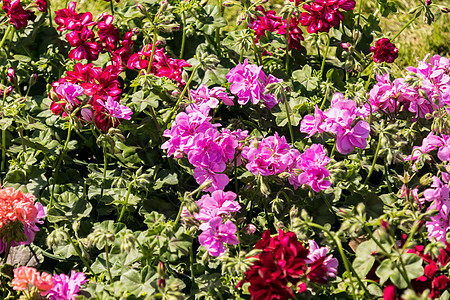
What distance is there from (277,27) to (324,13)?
0.86ft

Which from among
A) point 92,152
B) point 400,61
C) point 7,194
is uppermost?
point 7,194

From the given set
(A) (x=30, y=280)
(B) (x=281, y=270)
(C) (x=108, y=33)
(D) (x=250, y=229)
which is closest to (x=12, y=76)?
(C) (x=108, y=33)

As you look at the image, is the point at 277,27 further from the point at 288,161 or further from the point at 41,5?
the point at 41,5

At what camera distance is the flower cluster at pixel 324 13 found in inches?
109

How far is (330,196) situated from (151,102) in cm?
79

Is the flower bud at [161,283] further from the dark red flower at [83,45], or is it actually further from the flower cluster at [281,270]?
the dark red flower at [83,45]

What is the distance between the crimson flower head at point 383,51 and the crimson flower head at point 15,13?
164cm

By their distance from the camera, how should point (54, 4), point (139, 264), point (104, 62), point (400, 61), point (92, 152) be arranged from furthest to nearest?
point (54, 4), point (400, 61), point (104, 62), point (92, 152), point (139, 264)

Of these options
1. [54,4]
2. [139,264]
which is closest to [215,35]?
[139,264]

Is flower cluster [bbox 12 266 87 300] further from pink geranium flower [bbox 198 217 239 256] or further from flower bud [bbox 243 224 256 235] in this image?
flower bud [bbox 243 224 256 235]

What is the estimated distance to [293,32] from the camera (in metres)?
2.92

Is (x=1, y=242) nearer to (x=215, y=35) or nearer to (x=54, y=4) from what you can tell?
(x=215, y=35)

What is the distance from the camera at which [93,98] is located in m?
Result: 2.46

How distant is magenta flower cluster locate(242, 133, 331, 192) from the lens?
2152 mm
